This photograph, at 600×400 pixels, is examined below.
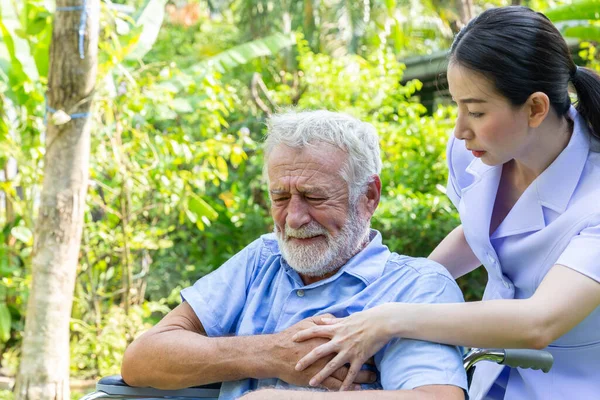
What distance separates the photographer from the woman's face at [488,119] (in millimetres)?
1788

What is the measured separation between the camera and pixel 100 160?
5074 mm

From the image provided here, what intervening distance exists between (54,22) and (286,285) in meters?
2.20

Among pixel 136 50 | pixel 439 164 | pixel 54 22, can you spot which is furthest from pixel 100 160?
pixel 439 164

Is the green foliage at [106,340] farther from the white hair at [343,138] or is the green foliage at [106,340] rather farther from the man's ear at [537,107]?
the man's ear at [537,107]

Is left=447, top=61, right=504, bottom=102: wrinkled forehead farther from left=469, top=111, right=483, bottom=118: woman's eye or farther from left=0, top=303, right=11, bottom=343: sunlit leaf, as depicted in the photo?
left=0, top=303, right=11, bottom=343: sunlit leaf

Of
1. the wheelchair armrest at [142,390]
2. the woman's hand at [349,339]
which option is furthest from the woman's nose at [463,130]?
the wheelchair armrest at [142,390]

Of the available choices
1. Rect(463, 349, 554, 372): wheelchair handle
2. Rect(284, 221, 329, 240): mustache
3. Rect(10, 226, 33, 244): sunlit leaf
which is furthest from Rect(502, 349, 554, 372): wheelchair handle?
Rect(10, 226, 33, 244): sunlit leaf

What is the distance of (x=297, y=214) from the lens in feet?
7.27

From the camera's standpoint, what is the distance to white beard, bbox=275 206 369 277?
2.21 metres

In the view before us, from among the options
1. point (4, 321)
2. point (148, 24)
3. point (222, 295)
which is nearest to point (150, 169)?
point (148, 24)

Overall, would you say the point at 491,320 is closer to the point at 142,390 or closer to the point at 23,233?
the point at 142,390

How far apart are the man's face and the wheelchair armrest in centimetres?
44

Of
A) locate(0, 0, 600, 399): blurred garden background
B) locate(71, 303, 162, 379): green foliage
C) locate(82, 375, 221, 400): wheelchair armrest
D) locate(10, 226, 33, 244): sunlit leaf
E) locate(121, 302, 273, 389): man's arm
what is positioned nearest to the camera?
locate(121, 302, 273, 389): man's arm

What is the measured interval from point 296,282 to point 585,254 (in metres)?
0.89
